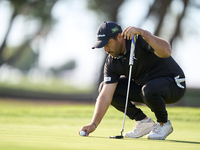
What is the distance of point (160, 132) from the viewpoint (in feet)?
12.6

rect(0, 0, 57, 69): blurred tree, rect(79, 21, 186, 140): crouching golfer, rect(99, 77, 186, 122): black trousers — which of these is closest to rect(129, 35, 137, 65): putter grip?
rect(79, 21, 186, 140): crouching golfer

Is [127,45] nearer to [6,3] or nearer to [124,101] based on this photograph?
[124,101]

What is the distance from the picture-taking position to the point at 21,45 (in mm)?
20203

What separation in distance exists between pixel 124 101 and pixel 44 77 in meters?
44.3

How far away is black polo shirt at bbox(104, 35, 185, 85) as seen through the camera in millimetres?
4000

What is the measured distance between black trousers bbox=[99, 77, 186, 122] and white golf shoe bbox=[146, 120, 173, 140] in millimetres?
63

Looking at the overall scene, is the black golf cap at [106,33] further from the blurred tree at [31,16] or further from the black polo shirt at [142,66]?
the blurred tree at [31,16]

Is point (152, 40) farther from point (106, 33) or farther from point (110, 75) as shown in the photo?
point (110, 75)

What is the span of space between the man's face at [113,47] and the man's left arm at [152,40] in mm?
168

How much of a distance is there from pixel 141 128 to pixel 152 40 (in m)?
1.01

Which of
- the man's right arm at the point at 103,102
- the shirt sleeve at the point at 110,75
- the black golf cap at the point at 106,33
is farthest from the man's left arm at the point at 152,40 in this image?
the man's right arm at the point at 103,102

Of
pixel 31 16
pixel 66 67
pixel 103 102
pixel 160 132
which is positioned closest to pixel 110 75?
pixel 103 102

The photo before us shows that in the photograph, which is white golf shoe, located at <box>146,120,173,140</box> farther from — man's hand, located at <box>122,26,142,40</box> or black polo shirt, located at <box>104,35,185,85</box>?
man's hand, located at <box>122,26,142,40</box>

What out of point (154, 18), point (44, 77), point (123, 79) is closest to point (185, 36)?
point (154, 18)
